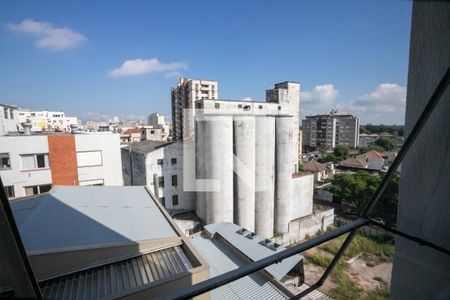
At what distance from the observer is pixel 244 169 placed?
16.4 m

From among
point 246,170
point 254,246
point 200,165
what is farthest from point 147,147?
point 254,246

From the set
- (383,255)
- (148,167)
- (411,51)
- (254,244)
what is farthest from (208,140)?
(383,255)

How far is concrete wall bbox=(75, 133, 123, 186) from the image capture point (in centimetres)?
1234

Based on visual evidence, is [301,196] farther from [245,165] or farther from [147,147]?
[147,147]

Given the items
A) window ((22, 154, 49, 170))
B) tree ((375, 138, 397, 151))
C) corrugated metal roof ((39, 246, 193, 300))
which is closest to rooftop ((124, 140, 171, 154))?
window ((22, 154, 49, 170))

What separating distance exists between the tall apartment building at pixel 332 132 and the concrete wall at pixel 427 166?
69.3 m

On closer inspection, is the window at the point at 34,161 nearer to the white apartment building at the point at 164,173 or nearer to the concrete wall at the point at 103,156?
the concrete wall at the point at 103,156

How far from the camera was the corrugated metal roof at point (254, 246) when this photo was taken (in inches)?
273

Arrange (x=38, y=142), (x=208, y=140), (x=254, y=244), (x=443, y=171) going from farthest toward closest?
(x=208, y=140) < (x=38, y=142) < (x=254, y=244) < (x=443, y=171)

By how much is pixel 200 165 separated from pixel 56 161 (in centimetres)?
828

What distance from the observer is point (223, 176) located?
15.3 m

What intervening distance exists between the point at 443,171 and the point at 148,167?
1614 centimetres

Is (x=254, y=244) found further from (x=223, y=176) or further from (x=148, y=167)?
(x=148, y=167)

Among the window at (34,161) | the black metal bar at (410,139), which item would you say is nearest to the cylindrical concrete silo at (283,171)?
the window at (34,161)
